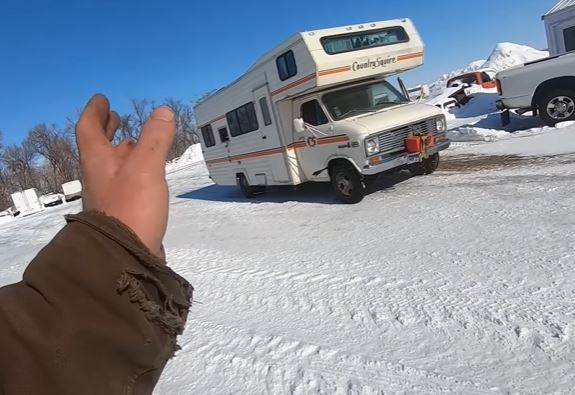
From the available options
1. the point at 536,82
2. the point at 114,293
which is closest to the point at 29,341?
the point at 114,293

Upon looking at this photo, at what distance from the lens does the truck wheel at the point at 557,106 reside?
35.4ft

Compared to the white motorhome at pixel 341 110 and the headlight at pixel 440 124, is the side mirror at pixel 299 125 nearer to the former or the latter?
the white motorhome at pixel 341 110

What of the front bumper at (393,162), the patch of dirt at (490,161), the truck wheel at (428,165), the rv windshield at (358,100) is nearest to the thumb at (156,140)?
the front bumper at (393,162)

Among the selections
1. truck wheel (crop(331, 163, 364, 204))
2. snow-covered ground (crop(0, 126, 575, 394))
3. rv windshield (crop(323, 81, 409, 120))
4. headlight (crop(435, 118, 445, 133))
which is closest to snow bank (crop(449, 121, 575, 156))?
snow-covered ground (crop(0, 126, 575, 394))

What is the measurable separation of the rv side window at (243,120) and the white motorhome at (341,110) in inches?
2.5

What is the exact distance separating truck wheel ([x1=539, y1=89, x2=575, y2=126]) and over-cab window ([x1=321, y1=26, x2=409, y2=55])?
4.67m

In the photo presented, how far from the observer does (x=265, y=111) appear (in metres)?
9.61

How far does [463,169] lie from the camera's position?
Result: 9164 mm

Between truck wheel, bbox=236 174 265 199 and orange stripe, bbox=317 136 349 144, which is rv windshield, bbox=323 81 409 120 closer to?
orange stripe, bbox=317 136 349 144

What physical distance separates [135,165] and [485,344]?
3.02m

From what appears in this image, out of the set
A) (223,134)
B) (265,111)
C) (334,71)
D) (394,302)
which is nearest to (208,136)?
(223,134)

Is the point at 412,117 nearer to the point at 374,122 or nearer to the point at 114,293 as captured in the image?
the point at 374,122

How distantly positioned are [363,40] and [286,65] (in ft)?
5.07

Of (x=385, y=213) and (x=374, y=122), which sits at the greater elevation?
(x=374, y=122)
